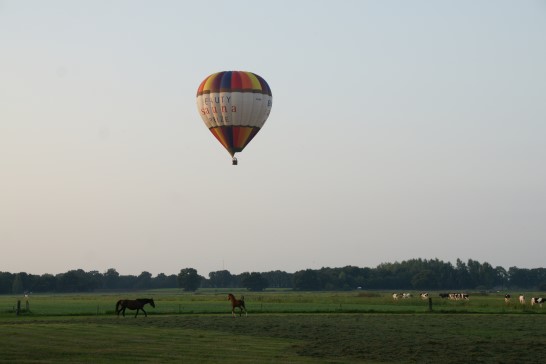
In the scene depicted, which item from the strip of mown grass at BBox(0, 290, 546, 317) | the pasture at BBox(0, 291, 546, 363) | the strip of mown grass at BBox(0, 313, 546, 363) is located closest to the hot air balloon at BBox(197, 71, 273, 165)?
the strip of mown grass at BBox(0, 290, 546, 317)

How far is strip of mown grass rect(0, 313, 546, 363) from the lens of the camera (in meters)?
30.0

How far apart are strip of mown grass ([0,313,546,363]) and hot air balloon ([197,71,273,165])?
22.4 meters

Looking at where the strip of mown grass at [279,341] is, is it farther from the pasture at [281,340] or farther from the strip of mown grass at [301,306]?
the strip of mown grass at [301,306]

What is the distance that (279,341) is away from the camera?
36406 millimetres

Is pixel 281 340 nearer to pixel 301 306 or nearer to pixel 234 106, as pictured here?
pixel 234 106

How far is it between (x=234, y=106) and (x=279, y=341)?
3297cm

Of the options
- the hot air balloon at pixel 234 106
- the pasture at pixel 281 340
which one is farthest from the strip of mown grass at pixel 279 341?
the hot air balloon at pixel 234 106

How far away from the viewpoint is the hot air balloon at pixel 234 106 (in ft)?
220

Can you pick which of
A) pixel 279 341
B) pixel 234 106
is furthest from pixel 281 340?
pixel 234 106

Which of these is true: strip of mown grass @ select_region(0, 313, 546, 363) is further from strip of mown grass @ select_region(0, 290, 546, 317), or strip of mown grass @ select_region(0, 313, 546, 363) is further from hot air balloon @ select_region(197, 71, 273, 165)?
hot air balloon @ select_region(197, 71, 273, 165)

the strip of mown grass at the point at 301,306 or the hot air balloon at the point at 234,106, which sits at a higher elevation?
the hot air balloon at the point at 234,106

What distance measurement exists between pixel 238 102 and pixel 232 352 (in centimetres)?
3756

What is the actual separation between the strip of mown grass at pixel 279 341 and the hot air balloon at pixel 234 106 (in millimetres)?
22367

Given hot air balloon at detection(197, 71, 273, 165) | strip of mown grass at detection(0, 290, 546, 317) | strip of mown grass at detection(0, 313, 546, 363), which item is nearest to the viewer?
strip of mown grass at detection(0, 313, 546, 363)
